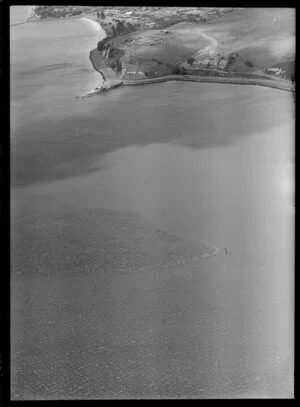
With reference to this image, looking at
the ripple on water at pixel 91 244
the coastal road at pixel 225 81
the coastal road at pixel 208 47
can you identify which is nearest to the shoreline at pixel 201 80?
the coastal road at pixel 225 81

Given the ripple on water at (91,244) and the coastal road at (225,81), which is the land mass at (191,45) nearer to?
the coastal road at (225,81)

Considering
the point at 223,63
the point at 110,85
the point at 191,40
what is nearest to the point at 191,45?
the point at 191,40

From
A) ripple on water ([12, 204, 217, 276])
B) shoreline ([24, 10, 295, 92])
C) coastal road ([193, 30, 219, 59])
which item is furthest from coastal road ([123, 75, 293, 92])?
ripple on water ([12, 204, 217, 276])

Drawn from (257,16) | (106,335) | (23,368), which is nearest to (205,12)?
(257,16)

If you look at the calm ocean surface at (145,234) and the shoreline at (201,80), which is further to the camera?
the shoreline at (201,80)

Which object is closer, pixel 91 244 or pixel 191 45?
pixel 91 244

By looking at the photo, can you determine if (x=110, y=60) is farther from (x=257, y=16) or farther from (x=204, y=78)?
(x=257, y=16)

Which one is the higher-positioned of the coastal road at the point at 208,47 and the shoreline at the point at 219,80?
the coastal road at the point at 208,47

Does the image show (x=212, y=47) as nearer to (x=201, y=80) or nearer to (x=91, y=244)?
(x=201, y=80)
